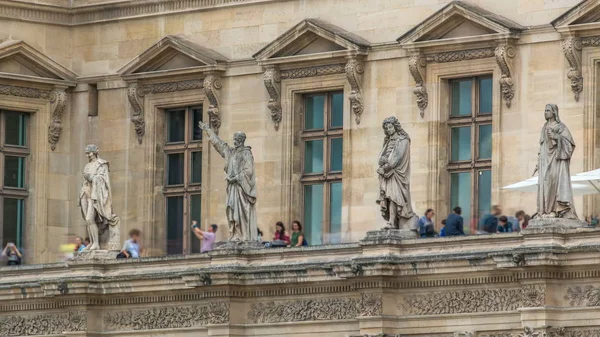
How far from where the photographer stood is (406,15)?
62094 millimetres

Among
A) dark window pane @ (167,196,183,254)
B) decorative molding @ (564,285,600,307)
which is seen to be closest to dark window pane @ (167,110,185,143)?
dark window pane @ (167,196,183,254)

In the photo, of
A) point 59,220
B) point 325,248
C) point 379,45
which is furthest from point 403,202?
point 59,220

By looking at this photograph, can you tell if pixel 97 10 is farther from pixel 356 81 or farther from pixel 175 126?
pixel 356 81

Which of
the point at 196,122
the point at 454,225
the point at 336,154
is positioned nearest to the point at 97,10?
the point at 196,122

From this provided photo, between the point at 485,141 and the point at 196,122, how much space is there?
7091 millimetres

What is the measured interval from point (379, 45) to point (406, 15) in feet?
2.54

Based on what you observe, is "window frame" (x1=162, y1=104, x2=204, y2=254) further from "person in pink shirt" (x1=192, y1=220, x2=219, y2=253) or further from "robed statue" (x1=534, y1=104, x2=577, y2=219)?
"robed statue" (x1=534, y1=104, x2=577, y2=219)

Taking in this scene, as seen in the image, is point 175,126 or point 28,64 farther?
point 28,64

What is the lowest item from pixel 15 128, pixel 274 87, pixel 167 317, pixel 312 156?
Result: pixel 167 317

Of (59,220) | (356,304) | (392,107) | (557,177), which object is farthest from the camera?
(59,220)

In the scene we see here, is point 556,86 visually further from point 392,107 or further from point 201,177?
point 201,177

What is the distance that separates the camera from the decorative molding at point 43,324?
61.8 m

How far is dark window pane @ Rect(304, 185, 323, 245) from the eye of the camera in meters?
63.3

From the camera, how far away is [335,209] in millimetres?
63219
